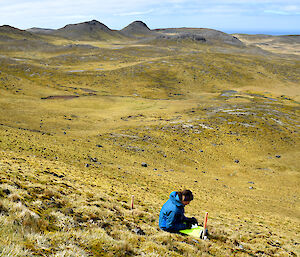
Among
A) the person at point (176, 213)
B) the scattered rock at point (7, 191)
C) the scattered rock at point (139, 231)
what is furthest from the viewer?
the scattered rock at point (139, 231)

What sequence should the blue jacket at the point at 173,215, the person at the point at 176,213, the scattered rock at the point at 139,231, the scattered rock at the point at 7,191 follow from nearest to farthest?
the person at the point at 176,213, the blue jacket at the point at 173,215, the scattered rock at the point at 7,191, the scattered rock at the point at 139,231

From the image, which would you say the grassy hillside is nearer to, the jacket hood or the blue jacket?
the blue jacket

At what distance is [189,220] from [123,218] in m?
3.27

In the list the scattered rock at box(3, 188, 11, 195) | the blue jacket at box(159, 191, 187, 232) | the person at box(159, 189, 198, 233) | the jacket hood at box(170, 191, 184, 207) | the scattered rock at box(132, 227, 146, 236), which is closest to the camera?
the person at box(159, 189, 198, 233)

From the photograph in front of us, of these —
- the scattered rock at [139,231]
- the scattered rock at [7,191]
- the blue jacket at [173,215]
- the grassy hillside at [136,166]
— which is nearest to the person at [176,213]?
the blue jacket at [173,215]

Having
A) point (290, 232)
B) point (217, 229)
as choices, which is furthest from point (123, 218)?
point (290, 232)

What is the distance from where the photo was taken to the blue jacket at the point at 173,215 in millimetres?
9156

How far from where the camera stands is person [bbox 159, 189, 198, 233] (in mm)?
8906

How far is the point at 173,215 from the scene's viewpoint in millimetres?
9609

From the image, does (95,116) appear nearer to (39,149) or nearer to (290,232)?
(39,149)

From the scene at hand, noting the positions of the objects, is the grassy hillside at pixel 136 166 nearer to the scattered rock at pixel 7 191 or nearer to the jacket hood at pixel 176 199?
the scattered rock at pixel 7 191

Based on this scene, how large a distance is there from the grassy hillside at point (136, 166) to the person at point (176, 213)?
1.74 feet

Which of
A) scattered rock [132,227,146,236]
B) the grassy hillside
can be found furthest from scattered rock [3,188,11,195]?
scattered rock [132,227,146,236]

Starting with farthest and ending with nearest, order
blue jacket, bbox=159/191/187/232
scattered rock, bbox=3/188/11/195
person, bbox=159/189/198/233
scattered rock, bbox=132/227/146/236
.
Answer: scattered rock, bbox=132/227/146/236
scattered rock, bbox=3/188/11/195
blue jacket, bbox=159/191/187/232
person, bbox=159/189/198/233
